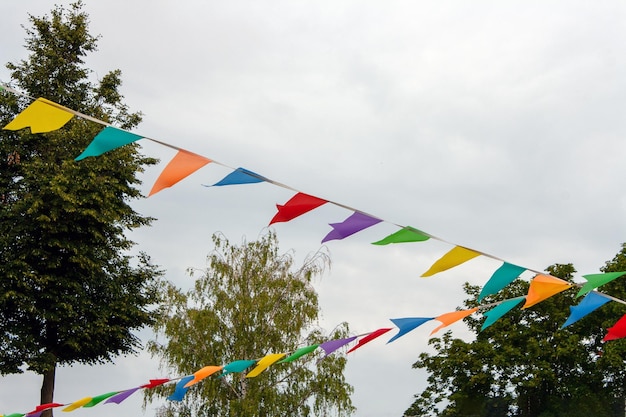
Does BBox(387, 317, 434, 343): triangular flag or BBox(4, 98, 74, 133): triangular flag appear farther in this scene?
BBox(387, 317, 434, 343): triangular flag

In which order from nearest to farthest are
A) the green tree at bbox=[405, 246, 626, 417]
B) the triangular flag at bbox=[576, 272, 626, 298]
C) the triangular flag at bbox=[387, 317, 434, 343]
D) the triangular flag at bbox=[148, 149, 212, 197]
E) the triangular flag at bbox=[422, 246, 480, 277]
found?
the triangular flag at bbox=[148, 149, 212, 197]
the triangular flag at bbox=[422, 246, 480, 277]
the triangular flag at bbox=[576, 272, 626, 298]
the triangular flag at bbox=[387, 317, 434, 343]
the green tree at bbox=[405, 246, 626, 417]

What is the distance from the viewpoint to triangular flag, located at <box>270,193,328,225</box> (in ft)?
14.3

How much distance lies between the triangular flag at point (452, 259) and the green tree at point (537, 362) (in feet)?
68.8

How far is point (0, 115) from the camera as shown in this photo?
2092 centimetres

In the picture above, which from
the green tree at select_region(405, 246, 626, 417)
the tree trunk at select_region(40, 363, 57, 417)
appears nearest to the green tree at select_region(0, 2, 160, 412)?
the tree trunk at select_region(40, 363, 57, 417)

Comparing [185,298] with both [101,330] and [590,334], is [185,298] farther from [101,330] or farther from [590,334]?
[590,334]

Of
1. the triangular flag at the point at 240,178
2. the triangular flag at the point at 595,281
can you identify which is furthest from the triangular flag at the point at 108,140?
the triangular flag at the point at 595,281

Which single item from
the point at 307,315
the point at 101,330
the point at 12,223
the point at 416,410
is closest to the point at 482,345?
the point at 416,410

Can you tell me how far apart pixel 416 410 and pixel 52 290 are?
12.7 m

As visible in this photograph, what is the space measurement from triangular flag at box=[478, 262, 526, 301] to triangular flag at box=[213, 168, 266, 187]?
1.33m

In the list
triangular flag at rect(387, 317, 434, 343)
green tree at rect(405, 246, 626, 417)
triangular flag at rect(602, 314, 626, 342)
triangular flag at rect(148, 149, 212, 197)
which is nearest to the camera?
triangular flag at rect(148, 149, 212, 197)

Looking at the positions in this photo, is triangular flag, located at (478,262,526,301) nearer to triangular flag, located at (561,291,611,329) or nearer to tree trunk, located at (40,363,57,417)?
triangular flag, located at (561,291,611,329)

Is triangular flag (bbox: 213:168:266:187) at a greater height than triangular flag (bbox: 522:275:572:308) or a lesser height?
greater

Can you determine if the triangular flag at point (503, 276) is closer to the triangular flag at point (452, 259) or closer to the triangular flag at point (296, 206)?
the triangular flag at point (452, 259)
